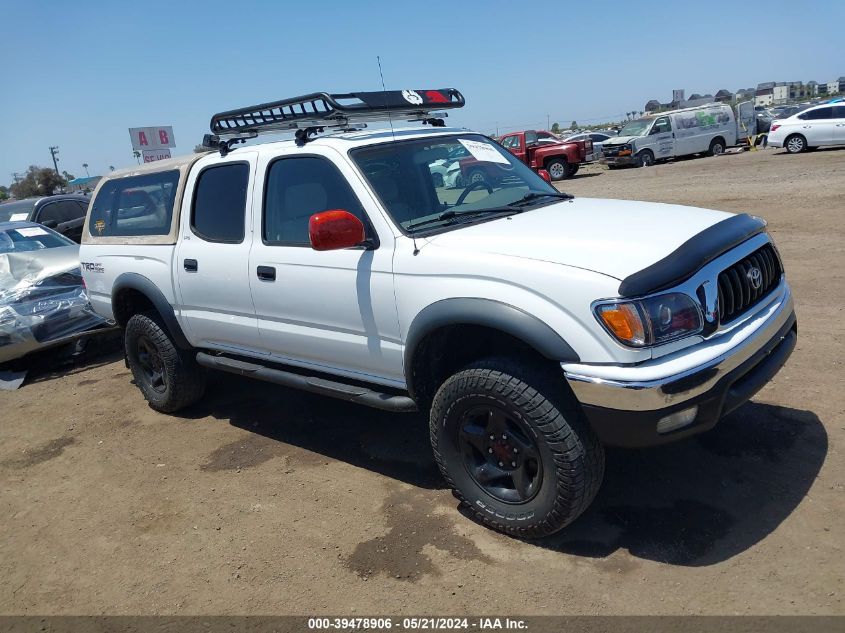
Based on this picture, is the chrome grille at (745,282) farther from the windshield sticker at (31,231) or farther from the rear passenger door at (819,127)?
the rear passenger door at (819,127)

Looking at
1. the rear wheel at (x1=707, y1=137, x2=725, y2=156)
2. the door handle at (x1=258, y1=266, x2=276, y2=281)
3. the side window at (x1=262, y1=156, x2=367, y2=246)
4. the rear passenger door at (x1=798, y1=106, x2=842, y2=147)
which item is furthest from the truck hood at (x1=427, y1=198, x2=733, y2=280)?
the rear wheel at (x1=707, y1=137, x2=725, y2=156)

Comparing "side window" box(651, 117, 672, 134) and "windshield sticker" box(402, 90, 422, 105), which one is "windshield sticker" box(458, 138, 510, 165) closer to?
"windshield sticker" box(402, 90, 422, 105)

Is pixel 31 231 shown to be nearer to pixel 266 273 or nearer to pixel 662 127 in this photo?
pixel 266 273

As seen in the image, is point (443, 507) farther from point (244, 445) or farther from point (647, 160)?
point (647, 160)

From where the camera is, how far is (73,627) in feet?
10.3

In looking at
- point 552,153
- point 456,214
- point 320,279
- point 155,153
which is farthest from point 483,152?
point 552,153

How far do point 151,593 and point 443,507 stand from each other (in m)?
1.52

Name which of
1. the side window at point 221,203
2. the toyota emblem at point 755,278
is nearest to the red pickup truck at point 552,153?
the side window at point 221,203

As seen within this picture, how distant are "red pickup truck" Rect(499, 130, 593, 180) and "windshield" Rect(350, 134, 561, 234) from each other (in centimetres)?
2113

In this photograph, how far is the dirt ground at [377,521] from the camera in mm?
2984

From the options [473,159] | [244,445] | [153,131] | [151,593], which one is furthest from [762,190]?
[153,131]

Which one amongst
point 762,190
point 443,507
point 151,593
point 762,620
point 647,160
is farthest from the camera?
point 647,160

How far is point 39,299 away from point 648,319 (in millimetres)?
6595

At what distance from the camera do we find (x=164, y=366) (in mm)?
5414
